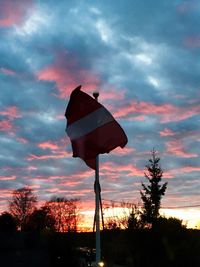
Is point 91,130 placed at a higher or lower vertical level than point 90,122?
lower

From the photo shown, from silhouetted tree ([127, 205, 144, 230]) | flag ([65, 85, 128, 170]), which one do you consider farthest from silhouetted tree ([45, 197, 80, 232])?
flag ([65, 85, 128, 170])

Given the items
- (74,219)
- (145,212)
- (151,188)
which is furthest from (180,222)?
(74,219)

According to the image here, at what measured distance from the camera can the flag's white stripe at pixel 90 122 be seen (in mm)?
12227

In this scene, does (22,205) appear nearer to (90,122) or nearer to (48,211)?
(48,211)

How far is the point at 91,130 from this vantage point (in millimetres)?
12328

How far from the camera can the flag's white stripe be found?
12.2 m

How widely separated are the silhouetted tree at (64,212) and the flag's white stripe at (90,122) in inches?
3370

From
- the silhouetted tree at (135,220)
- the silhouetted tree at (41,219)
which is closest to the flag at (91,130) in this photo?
the silhouetted tree at (135,220)

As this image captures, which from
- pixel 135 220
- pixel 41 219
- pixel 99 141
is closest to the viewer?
pixel 99 141

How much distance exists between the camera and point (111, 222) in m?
68.1

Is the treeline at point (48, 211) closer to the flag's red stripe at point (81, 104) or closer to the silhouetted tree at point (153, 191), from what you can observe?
the silhouetted tree at point (153, 191)

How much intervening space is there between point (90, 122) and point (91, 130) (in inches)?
7.5

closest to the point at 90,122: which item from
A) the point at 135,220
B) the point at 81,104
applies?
the point at 81,104

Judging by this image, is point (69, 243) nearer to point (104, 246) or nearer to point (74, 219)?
point (104, 246)
